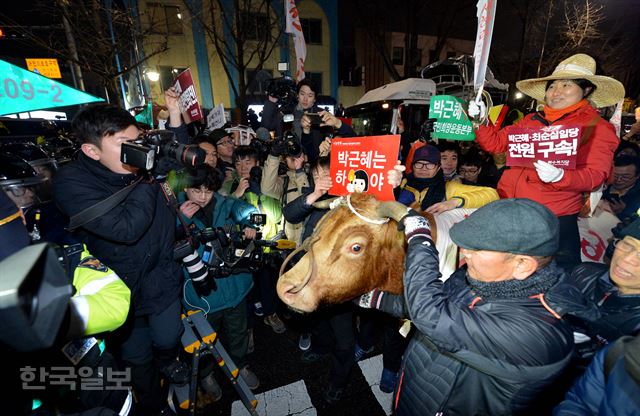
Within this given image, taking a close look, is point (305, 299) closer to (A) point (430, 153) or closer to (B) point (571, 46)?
(A) point (430, 153)

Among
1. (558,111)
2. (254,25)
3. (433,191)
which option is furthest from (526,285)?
(254,25)

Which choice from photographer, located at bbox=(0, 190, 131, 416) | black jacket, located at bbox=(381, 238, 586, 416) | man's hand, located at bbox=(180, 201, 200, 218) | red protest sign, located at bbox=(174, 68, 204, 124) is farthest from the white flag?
black jacket, located at bbox=(381, 238, 586, 416)

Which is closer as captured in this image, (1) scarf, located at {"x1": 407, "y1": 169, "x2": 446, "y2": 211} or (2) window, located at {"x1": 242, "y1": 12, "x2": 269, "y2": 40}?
(1) scarf, located at {"x1": 407, "y1": 169, "x2": 446, "y2": 211}

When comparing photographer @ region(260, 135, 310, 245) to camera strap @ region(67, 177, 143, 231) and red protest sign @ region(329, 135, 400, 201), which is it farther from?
camera strap @ region(67, 177, 143, 231)

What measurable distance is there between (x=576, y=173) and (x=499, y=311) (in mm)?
1872

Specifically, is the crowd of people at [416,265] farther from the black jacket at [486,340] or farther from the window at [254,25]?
the window at [254,25]

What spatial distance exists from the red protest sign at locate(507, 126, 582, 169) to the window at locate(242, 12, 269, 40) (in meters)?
14.9

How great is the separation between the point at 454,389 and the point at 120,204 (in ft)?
8.77

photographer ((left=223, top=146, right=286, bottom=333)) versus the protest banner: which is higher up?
the protest banner

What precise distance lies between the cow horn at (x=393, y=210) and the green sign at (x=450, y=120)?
167 cm

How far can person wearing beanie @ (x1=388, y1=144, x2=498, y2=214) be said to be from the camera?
8.58 ft

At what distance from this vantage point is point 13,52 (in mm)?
15633

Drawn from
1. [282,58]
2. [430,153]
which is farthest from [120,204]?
[282,58]

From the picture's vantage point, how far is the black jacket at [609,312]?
168 cm
